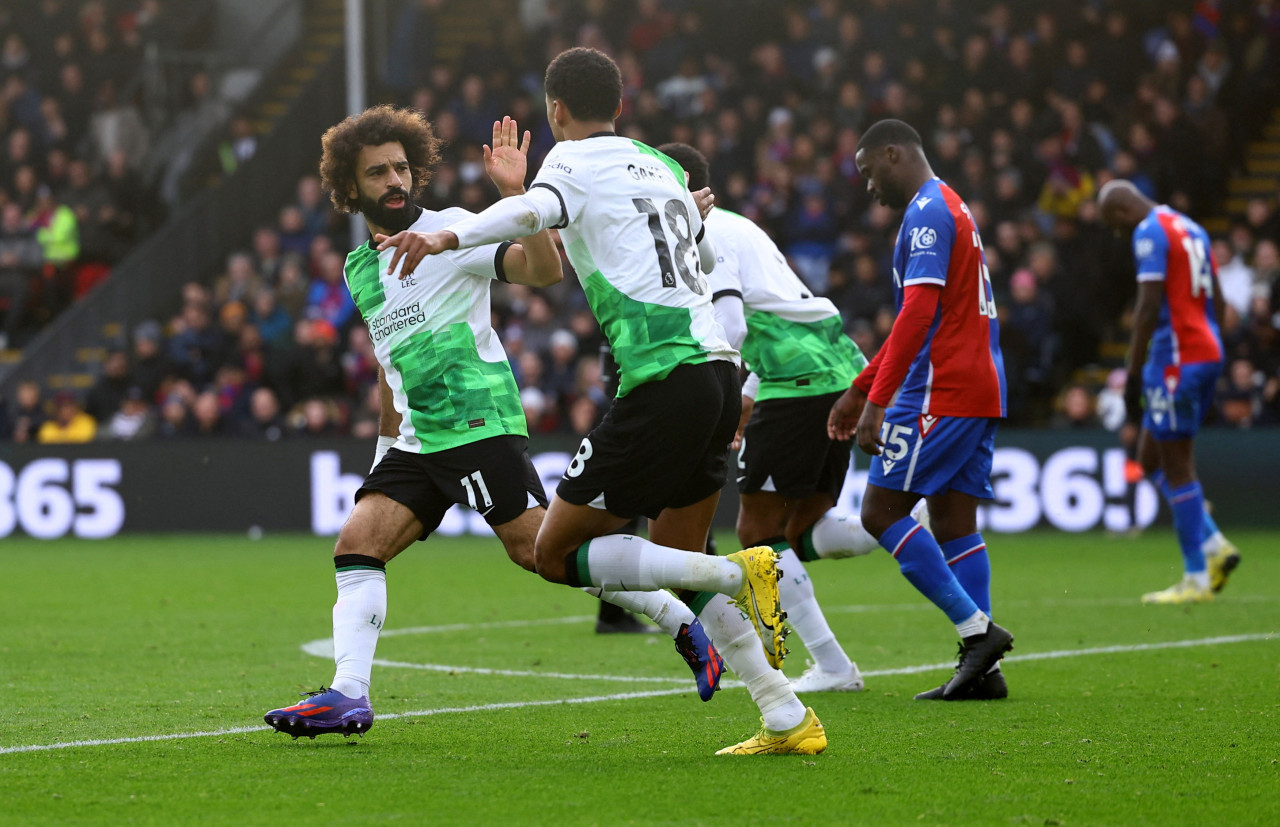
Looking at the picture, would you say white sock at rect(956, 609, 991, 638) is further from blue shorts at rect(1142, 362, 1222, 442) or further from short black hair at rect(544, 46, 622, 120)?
blue shorts at rect(1142, 362, 1222, 442)

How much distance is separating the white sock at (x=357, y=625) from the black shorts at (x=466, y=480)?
24cm

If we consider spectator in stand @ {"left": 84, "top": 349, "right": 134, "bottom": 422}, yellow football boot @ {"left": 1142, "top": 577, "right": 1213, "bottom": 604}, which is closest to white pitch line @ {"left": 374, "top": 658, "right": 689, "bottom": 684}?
yellow football boot @ {"left": 1142, "top": 577, "right": 1213, "bottom": 604}

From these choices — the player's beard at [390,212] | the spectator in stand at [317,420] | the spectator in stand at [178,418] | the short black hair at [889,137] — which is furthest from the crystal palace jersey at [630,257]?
the spectator in stand at [178,418]

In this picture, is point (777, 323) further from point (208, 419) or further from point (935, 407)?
point (208, 419)

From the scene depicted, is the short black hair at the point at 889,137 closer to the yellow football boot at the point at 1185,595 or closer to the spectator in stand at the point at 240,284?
the yellow football boot at the point at 1185,595

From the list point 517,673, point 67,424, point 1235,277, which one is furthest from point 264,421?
point 517,673

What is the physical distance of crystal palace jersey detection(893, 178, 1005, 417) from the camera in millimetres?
6426

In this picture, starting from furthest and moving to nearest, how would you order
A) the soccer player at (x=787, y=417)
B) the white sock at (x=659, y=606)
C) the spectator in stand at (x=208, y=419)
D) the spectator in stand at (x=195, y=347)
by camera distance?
the spectator in stand at (x=195, y=347) < the spectator in stand at (x=208, y=419) < the soccer player at (x=787, y=417) < the white sock at (x=659, y=606)

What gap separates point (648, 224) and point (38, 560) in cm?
1108

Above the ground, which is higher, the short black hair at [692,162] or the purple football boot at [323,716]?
the short black hair at [692,162]

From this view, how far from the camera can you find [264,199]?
23250 millimetres

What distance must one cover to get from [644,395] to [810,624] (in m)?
2.18

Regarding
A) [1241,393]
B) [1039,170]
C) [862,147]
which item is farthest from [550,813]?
[1039,170]

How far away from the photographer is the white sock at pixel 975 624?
247 inches
